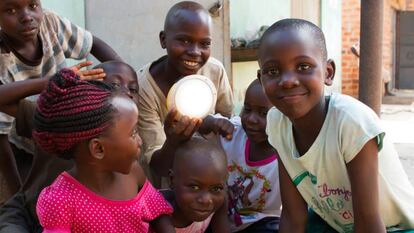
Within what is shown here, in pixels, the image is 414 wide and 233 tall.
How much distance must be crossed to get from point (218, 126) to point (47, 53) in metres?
0.88

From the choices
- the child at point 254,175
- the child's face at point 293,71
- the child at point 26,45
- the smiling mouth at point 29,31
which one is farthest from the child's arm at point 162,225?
the smiling mouth at point 29,31

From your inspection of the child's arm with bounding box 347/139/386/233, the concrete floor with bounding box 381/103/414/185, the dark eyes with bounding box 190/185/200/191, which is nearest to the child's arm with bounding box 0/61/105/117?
the dark eyes with bounding box 190/185/200/191

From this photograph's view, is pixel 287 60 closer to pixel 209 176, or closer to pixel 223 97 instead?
pixel 209 176

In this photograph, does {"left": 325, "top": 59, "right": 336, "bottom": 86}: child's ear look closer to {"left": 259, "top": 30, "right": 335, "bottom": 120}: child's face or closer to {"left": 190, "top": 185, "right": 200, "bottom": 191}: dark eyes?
{"left": 259, "top": 30, "right": 335, "bottom": 120}: child's face

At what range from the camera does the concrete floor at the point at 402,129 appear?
470 cm

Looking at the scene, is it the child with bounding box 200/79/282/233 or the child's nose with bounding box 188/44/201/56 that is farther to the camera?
the child's nose with bounding box 188/44/201/56

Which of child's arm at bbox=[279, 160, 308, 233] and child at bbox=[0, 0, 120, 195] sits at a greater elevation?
child at bbox=[0, 0, 120, 195]

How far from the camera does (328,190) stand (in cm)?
185

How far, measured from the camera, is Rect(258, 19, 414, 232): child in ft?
5.49

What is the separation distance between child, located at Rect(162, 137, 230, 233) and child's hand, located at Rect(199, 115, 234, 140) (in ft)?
0.25

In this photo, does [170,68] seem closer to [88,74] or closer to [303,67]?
[88,74]

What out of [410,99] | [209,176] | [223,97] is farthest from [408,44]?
[209,176]

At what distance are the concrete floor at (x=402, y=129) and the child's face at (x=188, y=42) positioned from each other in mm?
1458

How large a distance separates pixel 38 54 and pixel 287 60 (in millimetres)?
1237
